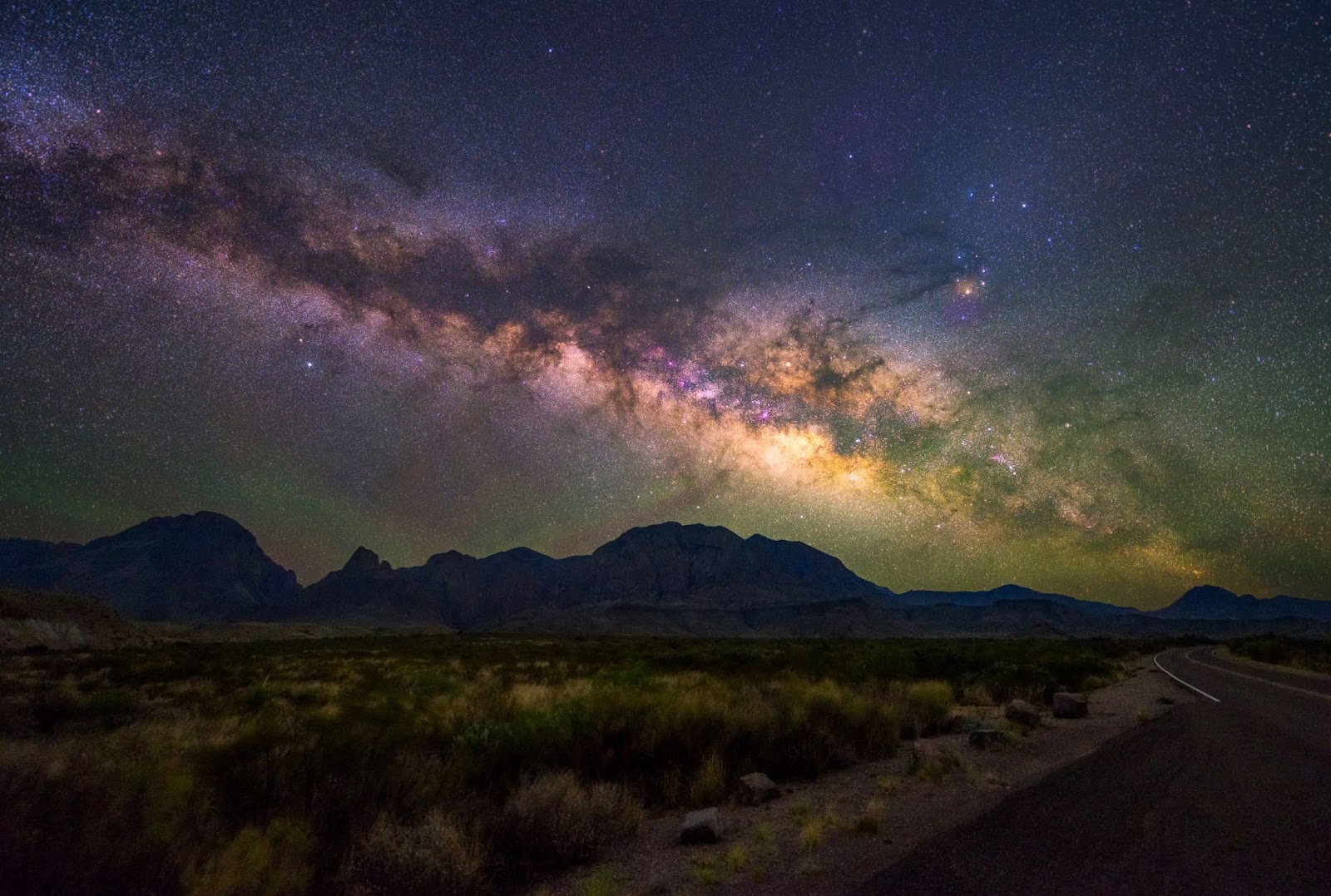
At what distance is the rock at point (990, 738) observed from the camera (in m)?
10.6

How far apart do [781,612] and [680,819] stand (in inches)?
7627

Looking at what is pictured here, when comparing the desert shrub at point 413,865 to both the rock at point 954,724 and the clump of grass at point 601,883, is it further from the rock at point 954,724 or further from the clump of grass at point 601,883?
the rock at point 954,724

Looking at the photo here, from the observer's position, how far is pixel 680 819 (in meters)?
7.54

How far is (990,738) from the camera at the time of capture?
35.3 ft

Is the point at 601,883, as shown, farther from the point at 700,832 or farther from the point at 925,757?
the point at 925,757

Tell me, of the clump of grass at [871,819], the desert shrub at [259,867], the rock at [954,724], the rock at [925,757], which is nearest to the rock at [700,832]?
the clump of grass at [871,819]

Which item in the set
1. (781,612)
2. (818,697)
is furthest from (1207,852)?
(781,612)

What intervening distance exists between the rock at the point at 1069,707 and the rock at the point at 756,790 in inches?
396

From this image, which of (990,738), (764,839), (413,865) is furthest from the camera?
(990,738)

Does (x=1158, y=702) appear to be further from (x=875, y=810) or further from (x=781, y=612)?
(x=781, y=612)

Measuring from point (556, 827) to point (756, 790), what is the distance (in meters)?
3.31

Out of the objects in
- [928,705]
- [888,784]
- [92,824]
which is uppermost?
[92,824]

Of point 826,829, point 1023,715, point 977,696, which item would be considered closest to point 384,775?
point 826,829

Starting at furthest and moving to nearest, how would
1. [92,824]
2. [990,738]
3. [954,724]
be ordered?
[954,724] < [990,738] < [92,824]
